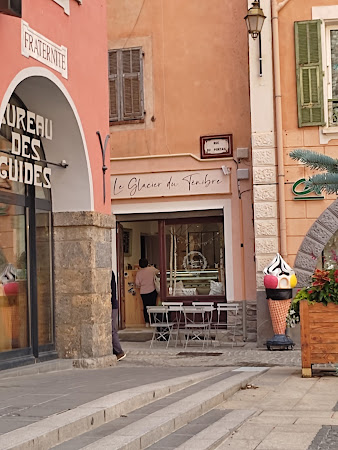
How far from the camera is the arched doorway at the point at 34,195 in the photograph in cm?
1082

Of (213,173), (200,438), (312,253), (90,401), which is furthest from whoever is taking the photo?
(213,173)

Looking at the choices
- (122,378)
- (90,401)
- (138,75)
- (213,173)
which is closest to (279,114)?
(213,173)

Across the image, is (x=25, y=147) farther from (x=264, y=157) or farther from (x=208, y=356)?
(x=264, y=157)

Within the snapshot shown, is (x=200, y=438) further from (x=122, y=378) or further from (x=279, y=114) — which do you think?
(x=279, y=114)

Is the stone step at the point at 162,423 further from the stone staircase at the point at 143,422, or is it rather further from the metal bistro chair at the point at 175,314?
the metal bistro chair at the point at 175,314

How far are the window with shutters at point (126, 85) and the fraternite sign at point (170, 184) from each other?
1.29m

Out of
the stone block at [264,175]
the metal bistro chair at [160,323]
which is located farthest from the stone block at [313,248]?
the metal bistro chair at [160,323]

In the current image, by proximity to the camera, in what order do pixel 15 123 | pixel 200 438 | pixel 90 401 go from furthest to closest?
1. pixel 15 123
2. pixel 90 401
3. pixel 200 438

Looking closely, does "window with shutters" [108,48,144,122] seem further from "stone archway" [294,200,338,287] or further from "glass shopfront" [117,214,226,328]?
"stone archway" [294,200,338,287]

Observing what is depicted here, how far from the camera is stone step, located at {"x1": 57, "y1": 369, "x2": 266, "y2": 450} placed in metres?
6.28

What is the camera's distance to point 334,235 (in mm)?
16609

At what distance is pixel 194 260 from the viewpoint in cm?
1825

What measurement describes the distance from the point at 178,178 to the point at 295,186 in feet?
8.03

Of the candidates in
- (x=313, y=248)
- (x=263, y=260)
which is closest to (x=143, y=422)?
(x=263, y=260)
